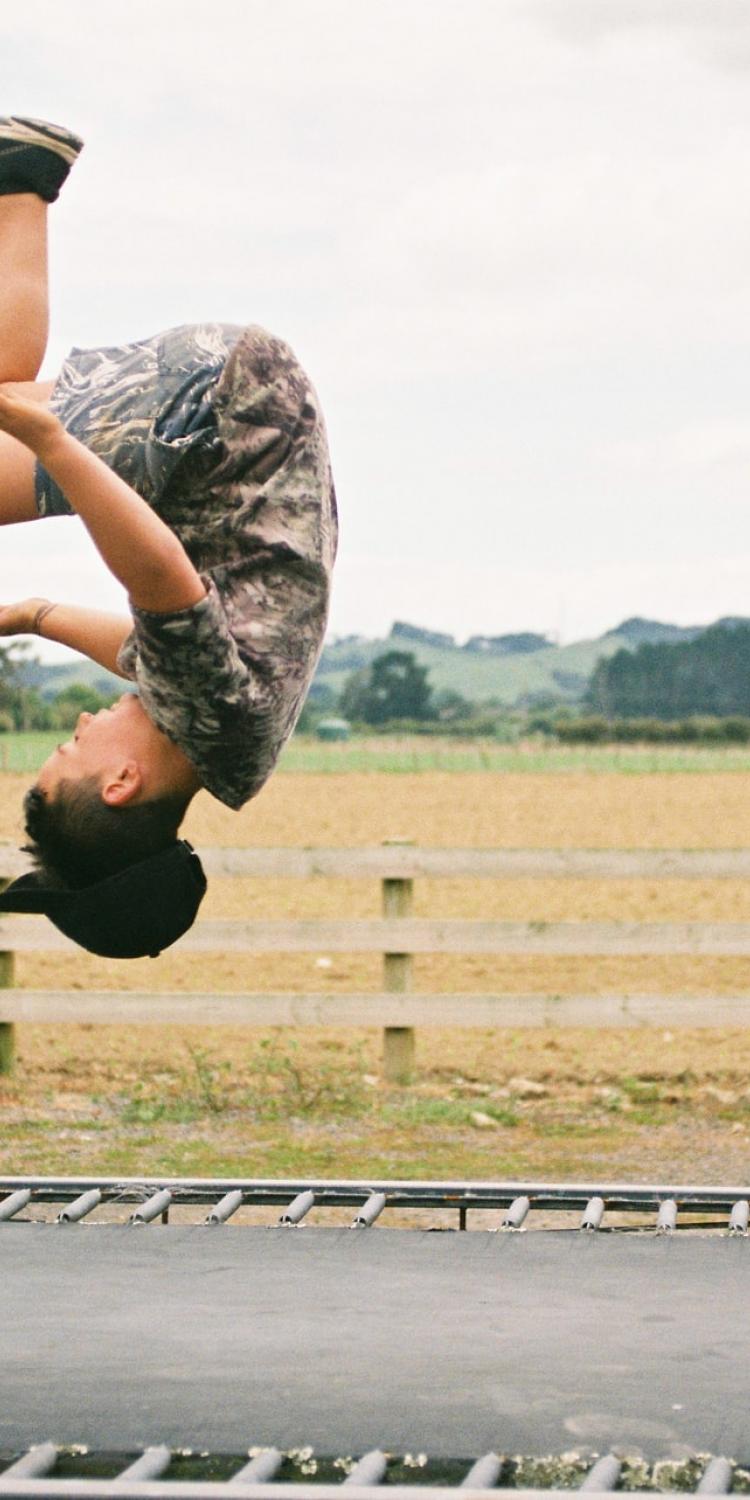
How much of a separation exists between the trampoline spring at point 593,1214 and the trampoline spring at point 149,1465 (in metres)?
1.97

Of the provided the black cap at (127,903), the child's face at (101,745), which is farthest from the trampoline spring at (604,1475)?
the child's face at (101,745)

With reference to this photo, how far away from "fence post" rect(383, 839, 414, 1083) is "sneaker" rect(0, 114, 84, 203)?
5.07 m

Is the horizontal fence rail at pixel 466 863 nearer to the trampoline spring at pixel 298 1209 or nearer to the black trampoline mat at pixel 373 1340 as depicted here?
the trampoline spring at pixel 298 1209

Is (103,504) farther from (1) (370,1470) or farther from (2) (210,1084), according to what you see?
(2) (210,1084)

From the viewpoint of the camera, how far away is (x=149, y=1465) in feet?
9.54

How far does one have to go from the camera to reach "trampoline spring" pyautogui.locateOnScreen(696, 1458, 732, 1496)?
9.18 feet

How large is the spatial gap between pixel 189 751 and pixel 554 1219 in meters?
3.68

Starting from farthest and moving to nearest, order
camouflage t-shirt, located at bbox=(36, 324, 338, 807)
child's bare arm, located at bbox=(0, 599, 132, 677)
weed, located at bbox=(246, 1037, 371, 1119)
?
weed, located at bbox=(246, 1037, 371, 1119)
child's bare arm, located at bbox=(0, 599, 132, 677)
camouflage t-shirt, located at bbox=(36, 324, 338, 807)

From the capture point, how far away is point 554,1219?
20.6ft

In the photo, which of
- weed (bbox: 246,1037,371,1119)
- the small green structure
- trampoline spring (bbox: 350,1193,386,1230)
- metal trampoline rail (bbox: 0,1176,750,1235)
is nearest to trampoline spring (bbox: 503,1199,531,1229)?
metal trampoline rail (bbox: 0,1176,750,1235)

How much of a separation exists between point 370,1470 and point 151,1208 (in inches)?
82.5

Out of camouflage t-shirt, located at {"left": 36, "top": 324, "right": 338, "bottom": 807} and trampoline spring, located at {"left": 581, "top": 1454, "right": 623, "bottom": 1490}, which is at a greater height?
camouflage t-shirt, located at {"left": 36, "top": 324, "right": 338, "bottom": 807}

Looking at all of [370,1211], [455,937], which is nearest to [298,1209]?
[370,1211]

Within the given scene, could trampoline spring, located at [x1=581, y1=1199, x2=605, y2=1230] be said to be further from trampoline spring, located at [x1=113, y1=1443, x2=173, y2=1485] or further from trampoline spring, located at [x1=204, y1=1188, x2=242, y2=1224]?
trampoline spring, located at [x1=113, y1=1443, x2=173, y2=1485]
